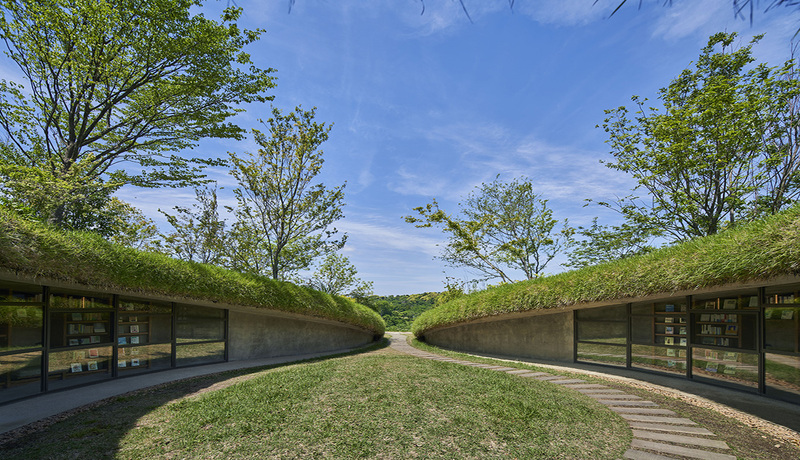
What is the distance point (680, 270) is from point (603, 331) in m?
3.77

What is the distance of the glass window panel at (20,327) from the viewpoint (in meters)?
6.17

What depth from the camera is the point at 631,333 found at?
9.38 meters

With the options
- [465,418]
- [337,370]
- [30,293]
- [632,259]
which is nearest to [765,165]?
[632,259]

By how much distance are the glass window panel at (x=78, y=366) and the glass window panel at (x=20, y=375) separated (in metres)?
0.24

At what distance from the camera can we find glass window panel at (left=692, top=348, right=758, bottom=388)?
22.4 feet

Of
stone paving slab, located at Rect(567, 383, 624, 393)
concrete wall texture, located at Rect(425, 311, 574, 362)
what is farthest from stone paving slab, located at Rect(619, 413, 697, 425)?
concrete wall texture, located at Rect(425, 311, 574, 362)

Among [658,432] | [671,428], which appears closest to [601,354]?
[671,428]

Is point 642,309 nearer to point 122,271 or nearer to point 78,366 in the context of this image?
point 122,271

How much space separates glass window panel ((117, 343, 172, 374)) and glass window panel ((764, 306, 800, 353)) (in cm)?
1357

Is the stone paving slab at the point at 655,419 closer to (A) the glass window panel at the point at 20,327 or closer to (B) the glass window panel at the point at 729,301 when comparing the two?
(B) the glass window panel at the point at 729,301

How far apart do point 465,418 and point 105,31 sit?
41.0ft

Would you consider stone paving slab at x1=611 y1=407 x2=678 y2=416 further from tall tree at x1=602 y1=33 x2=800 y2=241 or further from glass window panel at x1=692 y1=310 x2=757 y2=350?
tall tree at x1=602 y1=33 x2=800 y2=241

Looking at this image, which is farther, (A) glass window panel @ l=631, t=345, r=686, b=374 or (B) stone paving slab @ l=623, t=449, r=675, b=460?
(A) glass window panel @ l=631, t=345, r=686, b=374

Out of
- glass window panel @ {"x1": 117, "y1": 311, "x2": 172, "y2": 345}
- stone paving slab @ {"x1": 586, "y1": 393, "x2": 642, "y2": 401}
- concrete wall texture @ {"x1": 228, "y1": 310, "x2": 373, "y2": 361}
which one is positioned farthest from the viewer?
concrete wall texture @ {"x1": 228, "y1": 310, "x2": 373, "y2": 361}
